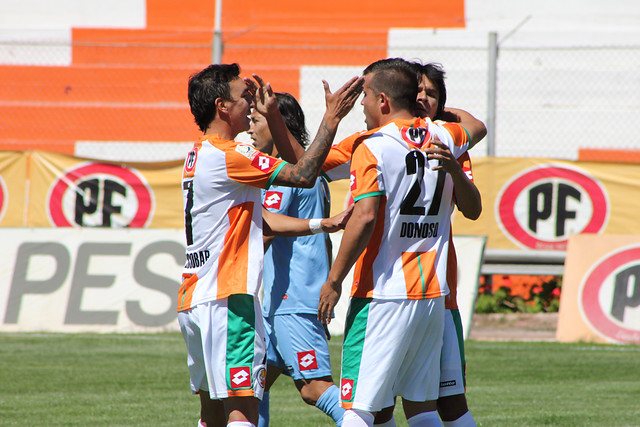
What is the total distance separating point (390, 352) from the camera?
4.00 metres

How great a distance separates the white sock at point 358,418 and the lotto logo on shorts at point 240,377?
473mm

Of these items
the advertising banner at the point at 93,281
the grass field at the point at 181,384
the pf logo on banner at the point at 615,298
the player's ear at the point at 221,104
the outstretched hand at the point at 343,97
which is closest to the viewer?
the outstretched hand at the point at 343,97

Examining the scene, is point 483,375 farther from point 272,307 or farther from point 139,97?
point 139,97

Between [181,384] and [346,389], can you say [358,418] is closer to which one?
[346,389]

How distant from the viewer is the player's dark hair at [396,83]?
4.15 metres

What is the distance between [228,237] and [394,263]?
782 mm

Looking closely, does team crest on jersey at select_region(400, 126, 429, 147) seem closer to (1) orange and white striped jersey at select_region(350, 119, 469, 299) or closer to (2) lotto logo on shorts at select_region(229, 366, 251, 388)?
(1) orange and white striped jersey at select_region(350, 119, 469, 299)

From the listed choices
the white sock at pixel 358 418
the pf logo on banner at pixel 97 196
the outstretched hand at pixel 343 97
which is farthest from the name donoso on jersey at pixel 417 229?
the pf logo on banner at pixel 97 196

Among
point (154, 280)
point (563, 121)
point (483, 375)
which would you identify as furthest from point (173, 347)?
point (563, 121)

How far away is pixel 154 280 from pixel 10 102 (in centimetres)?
732

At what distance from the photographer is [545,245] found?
11578 mm

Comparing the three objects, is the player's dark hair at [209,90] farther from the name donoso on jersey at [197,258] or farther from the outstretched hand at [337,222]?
the outstretched hand at [337,222]

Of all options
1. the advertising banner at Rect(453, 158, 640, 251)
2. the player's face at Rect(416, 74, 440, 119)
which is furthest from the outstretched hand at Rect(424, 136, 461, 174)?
the advertising banner at Rect(453, 158, 640, 251)

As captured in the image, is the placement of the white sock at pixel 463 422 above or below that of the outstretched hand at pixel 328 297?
below
